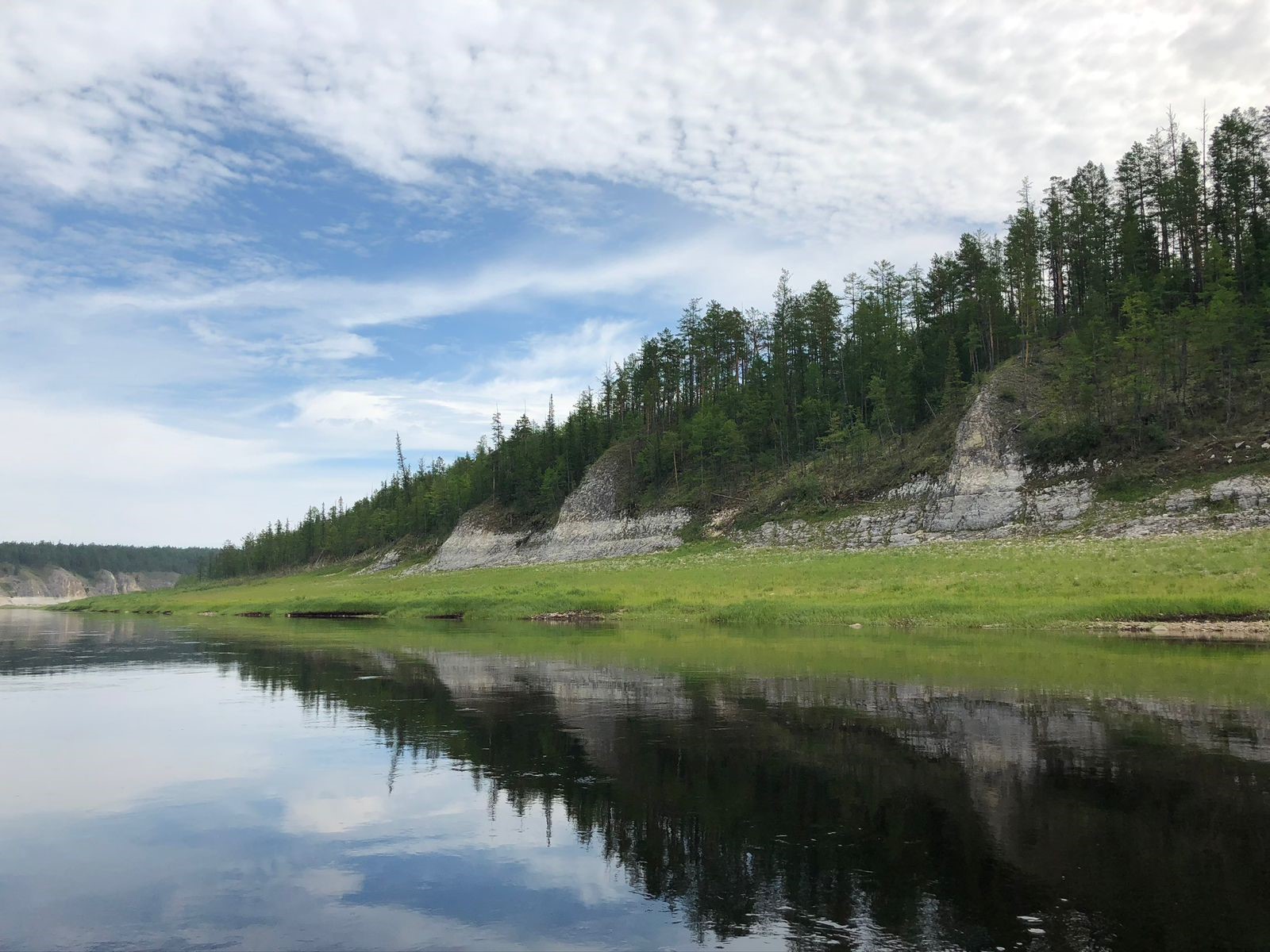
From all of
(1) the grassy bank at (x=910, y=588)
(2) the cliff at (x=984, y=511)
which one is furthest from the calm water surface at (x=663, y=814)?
(2) the cliff at (x=984, y=511)

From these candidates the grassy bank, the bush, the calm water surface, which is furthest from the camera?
the bush

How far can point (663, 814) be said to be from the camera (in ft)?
32.7

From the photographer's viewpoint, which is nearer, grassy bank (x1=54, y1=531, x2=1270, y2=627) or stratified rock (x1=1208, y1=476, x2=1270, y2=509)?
grassy bank (x1=54, y1=531, x2=1270, y2=627)

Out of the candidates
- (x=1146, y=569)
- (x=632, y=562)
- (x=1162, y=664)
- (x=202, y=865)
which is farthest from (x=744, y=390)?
(x=202, y=865)

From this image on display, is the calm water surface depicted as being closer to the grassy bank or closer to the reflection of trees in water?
the reflection of trees in water

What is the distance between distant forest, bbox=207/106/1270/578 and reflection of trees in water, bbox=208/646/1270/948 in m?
57.1

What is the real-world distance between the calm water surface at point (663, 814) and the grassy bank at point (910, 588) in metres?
12.1

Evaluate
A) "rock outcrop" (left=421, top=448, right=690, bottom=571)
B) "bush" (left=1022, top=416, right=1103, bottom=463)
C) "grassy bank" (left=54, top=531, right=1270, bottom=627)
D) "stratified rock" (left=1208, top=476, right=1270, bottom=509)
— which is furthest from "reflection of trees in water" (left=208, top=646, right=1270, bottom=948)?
"rock outcrop" (left=421, top=448, right=690, bottom=571)

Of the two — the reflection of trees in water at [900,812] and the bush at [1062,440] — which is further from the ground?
the bush at [1062,440]

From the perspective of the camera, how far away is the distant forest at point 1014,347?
208 ft

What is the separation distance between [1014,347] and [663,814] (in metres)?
91.3

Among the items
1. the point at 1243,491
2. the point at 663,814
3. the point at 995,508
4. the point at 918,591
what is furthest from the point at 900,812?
the point at 995,508

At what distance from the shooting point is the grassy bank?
3222cm

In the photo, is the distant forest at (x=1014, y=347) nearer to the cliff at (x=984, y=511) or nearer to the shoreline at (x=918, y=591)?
the cliff at (x=984, y=511)
